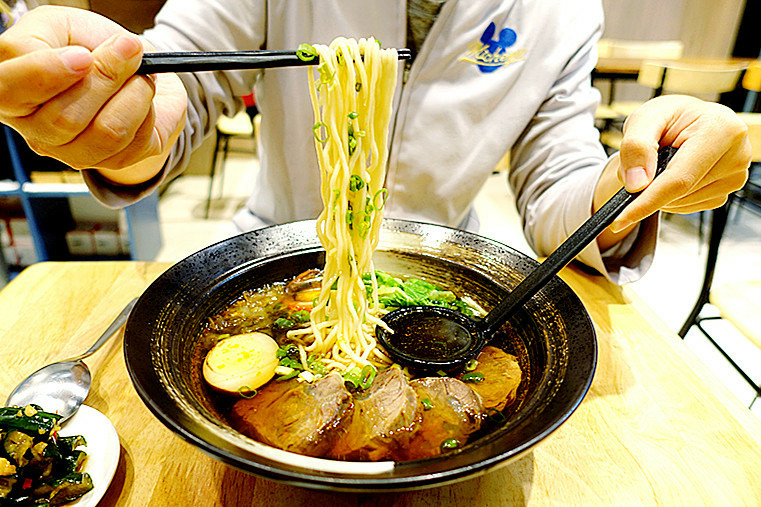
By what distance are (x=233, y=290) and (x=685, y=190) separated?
1079 millimetres

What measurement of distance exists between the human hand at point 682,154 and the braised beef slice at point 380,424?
2.05 ft

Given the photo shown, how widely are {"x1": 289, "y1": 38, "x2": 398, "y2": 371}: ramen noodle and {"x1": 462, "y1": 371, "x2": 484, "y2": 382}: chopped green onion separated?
19cm

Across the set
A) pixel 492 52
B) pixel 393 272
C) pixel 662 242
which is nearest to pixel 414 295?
pixel 393 272

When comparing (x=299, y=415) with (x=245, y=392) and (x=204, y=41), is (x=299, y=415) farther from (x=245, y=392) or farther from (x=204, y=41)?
(x=204, y=41)

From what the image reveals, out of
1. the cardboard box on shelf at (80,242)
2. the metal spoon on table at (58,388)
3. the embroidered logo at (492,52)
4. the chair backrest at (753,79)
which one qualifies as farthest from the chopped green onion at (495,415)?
the chair backrest at (753,79)

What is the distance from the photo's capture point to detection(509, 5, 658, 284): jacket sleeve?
1704 mm

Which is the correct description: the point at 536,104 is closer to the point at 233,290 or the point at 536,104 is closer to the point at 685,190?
the point at 685,190

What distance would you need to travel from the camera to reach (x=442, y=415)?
96cm

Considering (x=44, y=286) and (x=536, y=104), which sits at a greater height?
(x=536, y=104)

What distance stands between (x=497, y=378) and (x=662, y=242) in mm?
4261

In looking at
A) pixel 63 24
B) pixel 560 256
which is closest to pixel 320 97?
pixel 63 24

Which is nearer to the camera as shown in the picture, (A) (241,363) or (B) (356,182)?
(A) (241,363)

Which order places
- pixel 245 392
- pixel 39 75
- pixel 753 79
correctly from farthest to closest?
pixel 753 79, pixel 245 392, pixel 39 75

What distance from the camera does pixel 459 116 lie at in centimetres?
191
